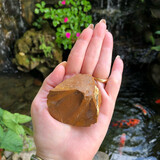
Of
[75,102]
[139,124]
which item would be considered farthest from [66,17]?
[75,102]

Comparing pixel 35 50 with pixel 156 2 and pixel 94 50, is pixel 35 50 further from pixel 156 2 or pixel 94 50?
pixel 156 2

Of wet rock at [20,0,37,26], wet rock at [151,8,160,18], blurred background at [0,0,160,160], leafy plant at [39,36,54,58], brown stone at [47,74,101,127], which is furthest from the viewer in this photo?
wet rock at [151,8,160,18]

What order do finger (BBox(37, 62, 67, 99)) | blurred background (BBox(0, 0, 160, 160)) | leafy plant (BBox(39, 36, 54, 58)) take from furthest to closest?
leafy plant (BBox(39, 36, 54, 58))
blurred background (BBox(0, 0, 160, 160))
finger (BBox(37, 62, 67, 99))

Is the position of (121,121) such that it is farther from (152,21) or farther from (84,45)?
(152,21)

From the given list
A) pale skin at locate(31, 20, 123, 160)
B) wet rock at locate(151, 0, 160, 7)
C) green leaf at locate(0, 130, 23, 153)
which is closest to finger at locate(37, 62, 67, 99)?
pale skin at locate(31, 20, 123, 160)

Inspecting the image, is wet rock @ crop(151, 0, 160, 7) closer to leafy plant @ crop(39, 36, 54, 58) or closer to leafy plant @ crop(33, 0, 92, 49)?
leafy plant @ crop(33, 0, 92, 49)

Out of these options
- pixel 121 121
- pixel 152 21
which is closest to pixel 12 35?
pixel 121 121

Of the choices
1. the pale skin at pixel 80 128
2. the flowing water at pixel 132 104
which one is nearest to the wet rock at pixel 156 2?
the flowing water at pixel 132 104

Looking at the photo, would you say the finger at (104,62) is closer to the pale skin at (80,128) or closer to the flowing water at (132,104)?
the pale skin at (80,128)
